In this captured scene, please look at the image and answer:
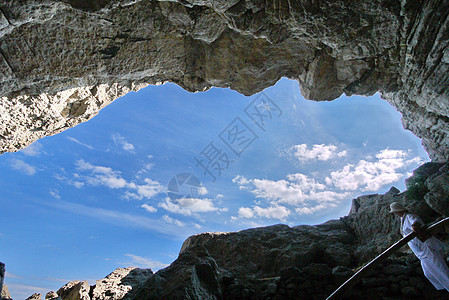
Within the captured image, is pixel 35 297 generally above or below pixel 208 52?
below

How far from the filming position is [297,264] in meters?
11.0

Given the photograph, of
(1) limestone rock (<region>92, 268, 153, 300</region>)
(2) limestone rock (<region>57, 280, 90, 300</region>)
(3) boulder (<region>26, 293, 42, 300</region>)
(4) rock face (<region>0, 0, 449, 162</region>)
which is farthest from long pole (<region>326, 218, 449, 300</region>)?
(3) boulder (<region>26, 293, 42, 300</region>)

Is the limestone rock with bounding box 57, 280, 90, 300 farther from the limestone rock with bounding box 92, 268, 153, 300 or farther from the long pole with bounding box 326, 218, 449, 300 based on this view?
the long pole with bounding box 326, 218, 449, 300

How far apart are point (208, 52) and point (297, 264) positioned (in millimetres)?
12306

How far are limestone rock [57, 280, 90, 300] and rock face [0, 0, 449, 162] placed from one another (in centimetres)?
754

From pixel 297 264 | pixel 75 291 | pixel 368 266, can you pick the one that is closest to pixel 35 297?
pixel 75 291

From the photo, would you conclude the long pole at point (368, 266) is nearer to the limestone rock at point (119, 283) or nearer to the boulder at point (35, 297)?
the limestone rock at point (119, 283)

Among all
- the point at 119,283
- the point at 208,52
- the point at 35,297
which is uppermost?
the point at 208,52

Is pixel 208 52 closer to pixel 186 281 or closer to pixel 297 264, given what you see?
pixel 186 281

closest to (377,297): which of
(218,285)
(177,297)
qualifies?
(218,285)

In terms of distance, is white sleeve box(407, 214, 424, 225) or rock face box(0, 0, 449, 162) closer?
white sleeve box(407, 214, 424, 225)

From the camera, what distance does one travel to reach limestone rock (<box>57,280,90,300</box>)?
28.9 ft

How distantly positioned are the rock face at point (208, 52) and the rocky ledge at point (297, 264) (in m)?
5.37

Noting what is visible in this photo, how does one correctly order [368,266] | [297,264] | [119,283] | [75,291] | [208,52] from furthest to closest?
[208,52] < [297,264] < [119,283] < [75,291] < [368,266]
